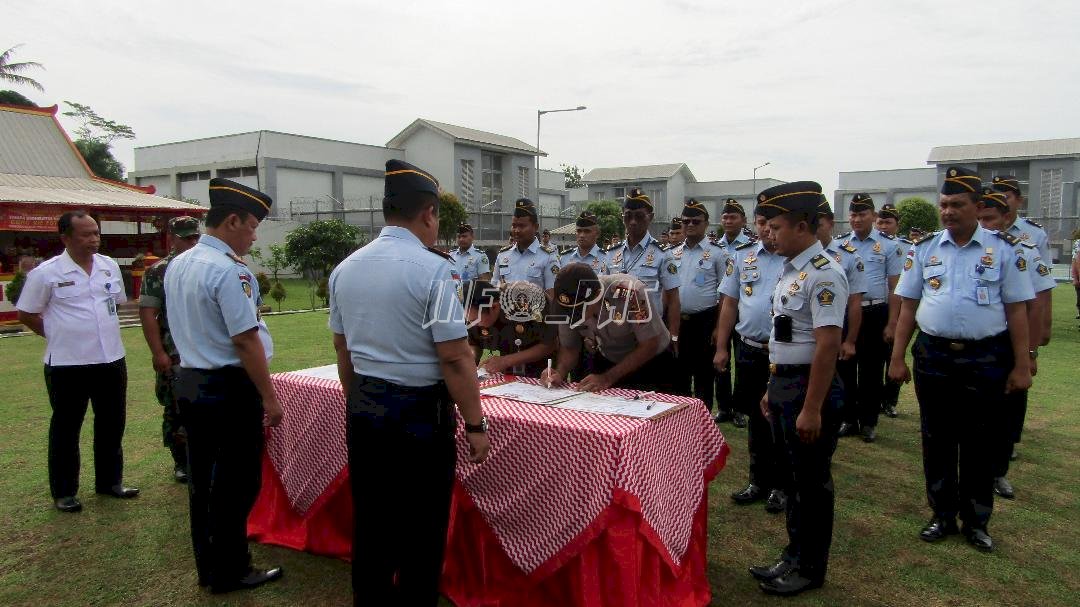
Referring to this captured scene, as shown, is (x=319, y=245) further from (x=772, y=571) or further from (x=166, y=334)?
(x=772, y=571)

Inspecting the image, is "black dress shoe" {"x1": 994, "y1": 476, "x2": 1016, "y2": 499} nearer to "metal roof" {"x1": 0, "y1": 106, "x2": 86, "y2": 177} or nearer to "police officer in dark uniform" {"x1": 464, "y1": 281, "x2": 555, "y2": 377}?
"police officer in dark uniform" {"x1": 464, "y1": 281, "x2": 555, "y2": 377}

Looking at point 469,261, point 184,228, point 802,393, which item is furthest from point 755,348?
point 469,261

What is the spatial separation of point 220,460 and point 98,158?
4194cm

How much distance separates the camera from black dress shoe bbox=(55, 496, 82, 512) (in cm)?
419

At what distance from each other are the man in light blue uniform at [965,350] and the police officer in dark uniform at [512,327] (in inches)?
81.1

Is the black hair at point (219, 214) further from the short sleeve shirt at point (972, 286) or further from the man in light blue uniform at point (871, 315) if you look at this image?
the man in light blue uniform at point (871, 315)

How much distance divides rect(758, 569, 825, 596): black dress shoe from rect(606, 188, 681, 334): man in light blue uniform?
2631mm

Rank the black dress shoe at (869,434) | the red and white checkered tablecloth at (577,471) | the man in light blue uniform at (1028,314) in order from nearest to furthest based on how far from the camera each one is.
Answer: the red and white checkered tablecloth at (577,471) → the man in light blue uniform at (1028,314) → the black dress shoe at (869,434)

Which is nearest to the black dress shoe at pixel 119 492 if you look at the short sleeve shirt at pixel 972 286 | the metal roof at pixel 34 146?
the short sleeve shirt at pixel 972 286

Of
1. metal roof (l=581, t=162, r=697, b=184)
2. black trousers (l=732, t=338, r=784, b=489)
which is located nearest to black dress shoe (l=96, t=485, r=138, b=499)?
black trousers (l=732, t=338, r=784, b=489)

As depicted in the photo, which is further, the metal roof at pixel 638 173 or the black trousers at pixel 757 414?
the metal roof at pixel 638 173

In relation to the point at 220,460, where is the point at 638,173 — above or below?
above

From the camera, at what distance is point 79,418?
4.31 m

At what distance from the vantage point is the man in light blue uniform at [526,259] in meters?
7.07
